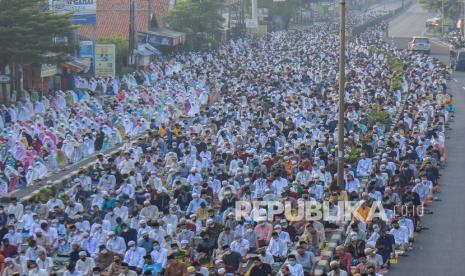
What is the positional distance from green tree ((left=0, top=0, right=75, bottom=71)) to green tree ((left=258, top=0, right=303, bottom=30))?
190 ft

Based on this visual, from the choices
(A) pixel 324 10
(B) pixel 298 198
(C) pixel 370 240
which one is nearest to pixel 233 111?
(B) pixel 298 198

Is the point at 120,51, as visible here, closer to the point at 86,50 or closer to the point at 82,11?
the point at 86,50

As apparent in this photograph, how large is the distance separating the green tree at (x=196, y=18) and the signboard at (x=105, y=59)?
20.1 m

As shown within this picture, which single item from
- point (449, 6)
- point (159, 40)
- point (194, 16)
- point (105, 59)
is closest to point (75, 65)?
point (105, 59)

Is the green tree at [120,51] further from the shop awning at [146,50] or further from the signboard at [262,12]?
the signboard at [262,12]

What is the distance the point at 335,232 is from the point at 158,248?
12.2 feet

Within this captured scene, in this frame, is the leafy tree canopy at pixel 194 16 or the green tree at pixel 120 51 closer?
the green tree at pixel 120 51

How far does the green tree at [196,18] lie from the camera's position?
2756 inches

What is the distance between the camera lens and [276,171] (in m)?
25.6

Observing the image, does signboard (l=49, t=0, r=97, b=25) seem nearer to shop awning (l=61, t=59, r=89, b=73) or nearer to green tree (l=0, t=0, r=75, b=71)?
shop awning (l=61, t=59, r=89, b=73)

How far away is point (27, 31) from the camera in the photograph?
139ft

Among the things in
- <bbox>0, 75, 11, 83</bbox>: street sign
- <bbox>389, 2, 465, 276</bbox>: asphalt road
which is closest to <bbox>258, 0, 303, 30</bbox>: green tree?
<bbox>0, 75, 11, 83</bbox>: street sign

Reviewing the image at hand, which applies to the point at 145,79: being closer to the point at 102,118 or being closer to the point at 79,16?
the point at 79,16

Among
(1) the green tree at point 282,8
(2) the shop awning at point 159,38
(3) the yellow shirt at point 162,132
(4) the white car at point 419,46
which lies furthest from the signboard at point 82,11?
(1) the green tree at point 282,8
